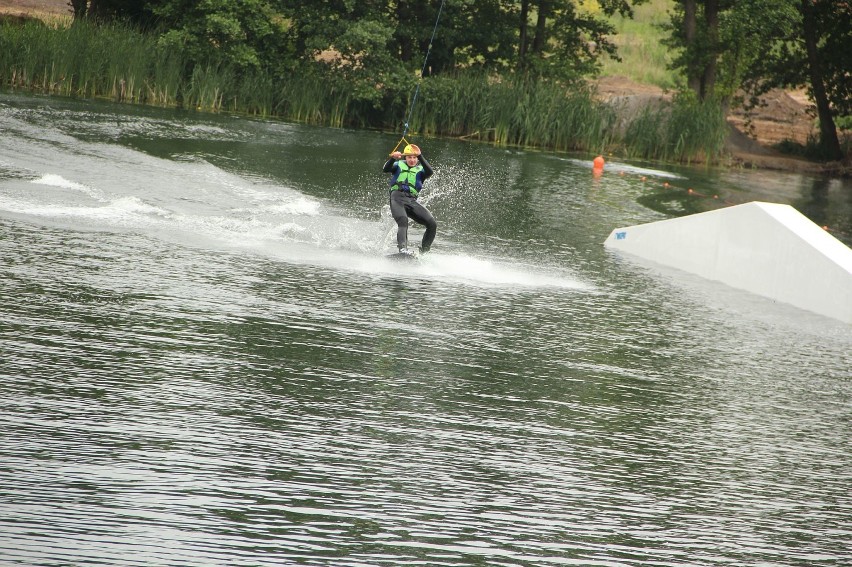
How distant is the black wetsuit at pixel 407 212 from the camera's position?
1383cm

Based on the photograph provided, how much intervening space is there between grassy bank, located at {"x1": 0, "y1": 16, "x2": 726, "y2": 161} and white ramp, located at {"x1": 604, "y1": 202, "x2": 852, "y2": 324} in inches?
639

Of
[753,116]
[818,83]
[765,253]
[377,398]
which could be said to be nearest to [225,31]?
[818,83]

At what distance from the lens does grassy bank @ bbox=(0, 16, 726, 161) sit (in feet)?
97.1

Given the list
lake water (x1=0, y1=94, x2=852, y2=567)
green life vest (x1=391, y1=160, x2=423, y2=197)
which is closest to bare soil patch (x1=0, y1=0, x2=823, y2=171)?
green life vest (x1=391, y1=160, x2=423, y2=197)

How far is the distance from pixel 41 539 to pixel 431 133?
2783 cm

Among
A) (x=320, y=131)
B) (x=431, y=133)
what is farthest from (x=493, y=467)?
(x=431, y=133)

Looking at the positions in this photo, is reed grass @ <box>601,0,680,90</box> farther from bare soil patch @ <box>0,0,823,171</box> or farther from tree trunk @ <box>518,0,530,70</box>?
tree trunk @ <box>518,0,530,70</box>

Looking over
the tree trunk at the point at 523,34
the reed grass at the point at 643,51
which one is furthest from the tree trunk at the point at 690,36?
the tree trunk at the point at 523,34

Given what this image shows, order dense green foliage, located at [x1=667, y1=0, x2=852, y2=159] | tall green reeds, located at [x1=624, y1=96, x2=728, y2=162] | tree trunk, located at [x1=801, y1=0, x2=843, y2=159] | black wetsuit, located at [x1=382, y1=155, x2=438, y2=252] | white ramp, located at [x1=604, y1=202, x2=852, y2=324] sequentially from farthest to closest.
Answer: tree trunk, located at [x1=801, y1=0, x2=843, y2=159], dense green foliage, located at [x1=667, y1=0, x2=852, y2=159], tall green reeds, located at [x1=624, y1=96, x2=728, y2=162], black wetsuit, located at [x1=382, y1=155, x2=438, y2=252], white ramp, located at [x1=604, y1=202, x2=852, y2=324]

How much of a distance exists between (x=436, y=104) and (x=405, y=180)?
17800 millimetres

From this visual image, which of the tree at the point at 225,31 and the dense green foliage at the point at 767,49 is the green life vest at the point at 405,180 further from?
the dense green foliage at the point at 767,49

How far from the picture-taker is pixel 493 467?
6.50 meters

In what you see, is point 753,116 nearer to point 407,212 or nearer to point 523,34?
point 523,34

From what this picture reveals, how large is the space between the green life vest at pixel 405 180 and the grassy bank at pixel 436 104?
16.6m
